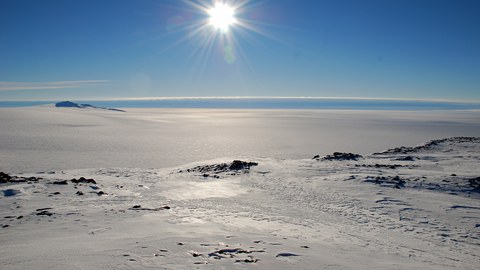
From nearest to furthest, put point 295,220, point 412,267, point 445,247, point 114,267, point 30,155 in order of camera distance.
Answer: point 114,267, point 412,267, point 445,247, point 295,220, point 30,155

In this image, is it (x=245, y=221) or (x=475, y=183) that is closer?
(x=245, y=221)

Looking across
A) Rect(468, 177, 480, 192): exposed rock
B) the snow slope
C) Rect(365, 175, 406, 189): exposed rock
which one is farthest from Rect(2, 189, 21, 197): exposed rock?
Rect(468, 177, 480, 192): exposed rock

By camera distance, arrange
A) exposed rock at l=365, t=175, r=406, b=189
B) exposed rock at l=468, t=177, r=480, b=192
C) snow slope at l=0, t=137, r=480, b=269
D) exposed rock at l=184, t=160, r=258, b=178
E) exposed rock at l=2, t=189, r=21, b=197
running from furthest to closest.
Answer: exposed rock at l=184, t=160, r=258, b=178
exposed rock at l=365, t=175, r=406, b=189
exposed rock at l=468, t=177, r=480, b=192
exposed rock at l=2, t=189, r=21, b=197
snow slope at l=0, t=137, r=480, b=269

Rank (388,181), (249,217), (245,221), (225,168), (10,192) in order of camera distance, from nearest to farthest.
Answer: (245,221), (249,217), (10,192), (388,181), (225,168)

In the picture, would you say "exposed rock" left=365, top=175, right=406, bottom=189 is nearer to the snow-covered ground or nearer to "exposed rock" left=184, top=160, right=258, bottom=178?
the snow-covered ground

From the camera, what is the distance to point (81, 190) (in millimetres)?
18000

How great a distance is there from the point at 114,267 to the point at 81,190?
40.3 ft

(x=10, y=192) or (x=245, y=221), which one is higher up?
(x=245, y=221)

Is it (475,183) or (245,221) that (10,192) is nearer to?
(245,221)

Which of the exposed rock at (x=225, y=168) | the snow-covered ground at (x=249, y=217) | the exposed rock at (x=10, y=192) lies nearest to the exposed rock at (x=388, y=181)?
the snow-covered ground at (x=249, y=217)

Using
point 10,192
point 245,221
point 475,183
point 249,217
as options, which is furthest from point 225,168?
point 475,183

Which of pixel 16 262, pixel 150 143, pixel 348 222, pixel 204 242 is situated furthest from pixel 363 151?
pixel 16 262

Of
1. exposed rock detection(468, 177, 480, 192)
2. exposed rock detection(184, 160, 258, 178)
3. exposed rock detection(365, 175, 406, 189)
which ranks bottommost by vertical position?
exposed rock detection(184, 160, 258, 178)

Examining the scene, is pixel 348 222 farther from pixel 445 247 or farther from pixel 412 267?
pixel 412 267
